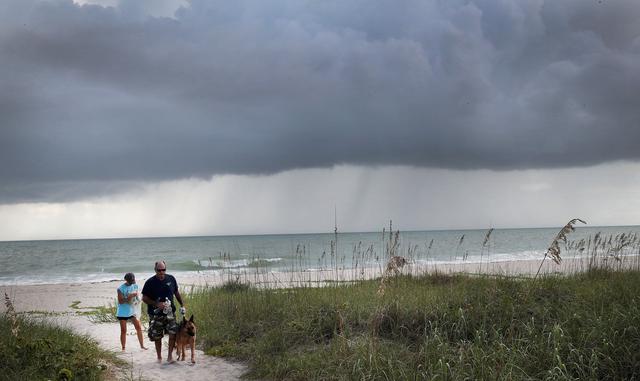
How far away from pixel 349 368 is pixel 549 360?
259 cm

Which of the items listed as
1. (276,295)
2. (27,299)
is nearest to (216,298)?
(276,295)

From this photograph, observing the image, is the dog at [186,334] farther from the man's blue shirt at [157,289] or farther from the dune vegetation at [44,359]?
the dune vegetation at [44,359]

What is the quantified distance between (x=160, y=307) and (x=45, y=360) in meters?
2.17

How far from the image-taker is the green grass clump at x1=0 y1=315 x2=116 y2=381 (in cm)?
734

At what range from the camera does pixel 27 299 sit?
22.9 metres

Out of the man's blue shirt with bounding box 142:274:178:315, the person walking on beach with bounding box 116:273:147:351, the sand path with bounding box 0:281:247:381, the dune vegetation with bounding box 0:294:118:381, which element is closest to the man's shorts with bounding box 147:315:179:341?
the man's blue shirt with bounding box 142:274:178:315

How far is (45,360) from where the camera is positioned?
774cm

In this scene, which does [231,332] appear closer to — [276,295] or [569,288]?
[276,295]

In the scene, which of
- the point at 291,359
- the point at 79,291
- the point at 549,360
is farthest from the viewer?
the point at 79,291

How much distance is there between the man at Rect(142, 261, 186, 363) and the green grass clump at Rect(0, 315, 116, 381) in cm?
102

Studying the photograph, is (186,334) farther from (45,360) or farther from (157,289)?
(45,360)

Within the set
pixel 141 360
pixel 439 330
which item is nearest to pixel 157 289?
pixel 141 360

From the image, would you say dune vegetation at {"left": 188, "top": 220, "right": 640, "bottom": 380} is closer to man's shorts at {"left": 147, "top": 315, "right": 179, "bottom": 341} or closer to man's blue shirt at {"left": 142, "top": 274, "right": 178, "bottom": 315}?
man's shorts at {"left": 147, "top": 315, "right": 179, "bottom": 341}

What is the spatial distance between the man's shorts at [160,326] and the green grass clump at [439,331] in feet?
3.57
